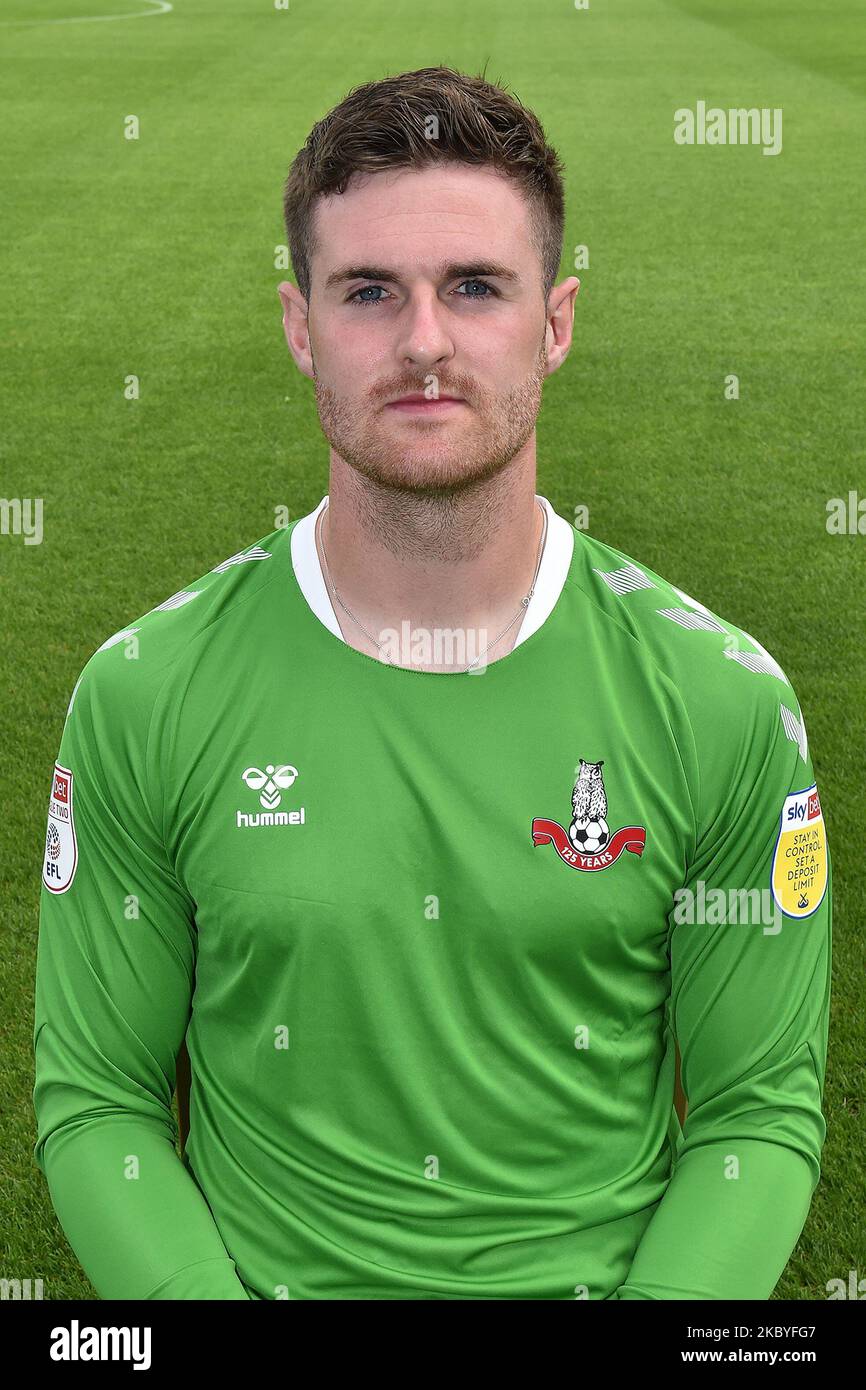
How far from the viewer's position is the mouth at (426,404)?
1.88m

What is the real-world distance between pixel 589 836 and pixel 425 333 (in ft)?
2.25

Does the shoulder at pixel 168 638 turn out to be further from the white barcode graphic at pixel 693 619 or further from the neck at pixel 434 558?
the white barcode graphic at pixel 693 619

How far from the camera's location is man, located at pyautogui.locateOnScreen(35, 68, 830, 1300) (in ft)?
6.23

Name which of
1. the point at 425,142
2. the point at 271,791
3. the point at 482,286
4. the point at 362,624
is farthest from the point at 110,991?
the point at 425,142

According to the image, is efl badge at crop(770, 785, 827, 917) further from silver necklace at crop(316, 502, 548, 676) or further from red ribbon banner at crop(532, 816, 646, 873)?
silver necklace at crop(316, 502, 548, 676)

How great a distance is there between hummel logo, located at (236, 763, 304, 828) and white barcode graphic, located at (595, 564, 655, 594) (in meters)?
0.54

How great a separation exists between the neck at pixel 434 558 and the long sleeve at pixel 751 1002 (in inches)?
14.4

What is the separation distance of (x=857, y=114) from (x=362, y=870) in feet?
57.8

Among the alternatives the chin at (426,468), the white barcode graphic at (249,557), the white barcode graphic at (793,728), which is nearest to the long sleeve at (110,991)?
the white barcode graphic at (249,557)

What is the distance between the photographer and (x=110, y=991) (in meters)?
1.99

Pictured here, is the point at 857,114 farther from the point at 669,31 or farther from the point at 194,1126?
the point at 194,1126

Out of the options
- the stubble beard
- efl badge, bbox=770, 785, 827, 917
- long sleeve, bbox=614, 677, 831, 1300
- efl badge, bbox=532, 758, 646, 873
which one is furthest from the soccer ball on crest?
the stubble beard

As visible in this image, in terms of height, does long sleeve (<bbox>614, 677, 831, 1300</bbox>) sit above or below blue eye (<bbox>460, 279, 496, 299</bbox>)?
below

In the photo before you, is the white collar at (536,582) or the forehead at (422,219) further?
the white collar at (536,582)
